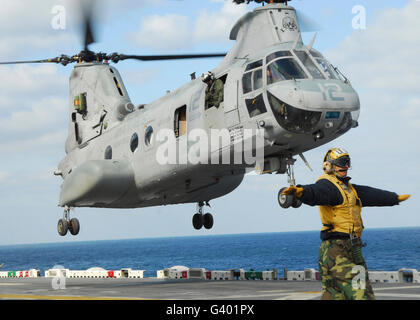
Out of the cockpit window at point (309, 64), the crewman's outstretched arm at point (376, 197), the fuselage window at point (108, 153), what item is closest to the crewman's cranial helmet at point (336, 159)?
the crewman's outstretched arm at point (376, 197)

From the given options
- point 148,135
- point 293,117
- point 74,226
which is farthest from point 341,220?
point 74,226

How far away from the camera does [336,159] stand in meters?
8.12

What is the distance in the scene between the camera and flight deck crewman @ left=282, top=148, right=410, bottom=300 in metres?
7.61

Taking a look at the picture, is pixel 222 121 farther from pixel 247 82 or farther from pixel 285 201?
pixel 285 201

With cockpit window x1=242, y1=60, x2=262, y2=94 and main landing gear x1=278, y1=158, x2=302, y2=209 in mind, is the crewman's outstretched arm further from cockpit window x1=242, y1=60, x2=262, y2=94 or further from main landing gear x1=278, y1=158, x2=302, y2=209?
cockpit window x1=242, y1=60, x2=262, y2=94

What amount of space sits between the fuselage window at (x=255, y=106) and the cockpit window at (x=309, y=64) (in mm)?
1521

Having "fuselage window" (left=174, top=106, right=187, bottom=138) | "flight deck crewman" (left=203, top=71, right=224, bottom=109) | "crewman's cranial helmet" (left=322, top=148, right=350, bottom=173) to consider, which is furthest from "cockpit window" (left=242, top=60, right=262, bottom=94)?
"crewman's cranial helmet" (left=322, top=148, right=350, bottom=173)

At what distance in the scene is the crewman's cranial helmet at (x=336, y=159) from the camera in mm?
8125

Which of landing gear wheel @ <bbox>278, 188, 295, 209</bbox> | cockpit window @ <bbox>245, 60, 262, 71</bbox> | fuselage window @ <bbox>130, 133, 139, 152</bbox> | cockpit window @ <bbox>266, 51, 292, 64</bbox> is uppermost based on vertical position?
cockpit window @ <bbox>266, 51, 292, 64</bbox>

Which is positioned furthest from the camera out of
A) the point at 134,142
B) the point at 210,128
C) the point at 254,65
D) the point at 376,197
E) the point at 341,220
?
the point at 134,142

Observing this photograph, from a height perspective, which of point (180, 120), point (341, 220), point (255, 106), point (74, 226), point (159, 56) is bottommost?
point (341, 220)

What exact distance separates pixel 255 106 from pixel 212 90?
2217 mm

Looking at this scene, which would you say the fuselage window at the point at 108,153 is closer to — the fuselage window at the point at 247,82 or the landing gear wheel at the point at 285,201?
the fuselage window at the point at 247,82

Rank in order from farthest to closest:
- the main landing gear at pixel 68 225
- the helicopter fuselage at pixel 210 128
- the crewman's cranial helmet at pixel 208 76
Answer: the main landing gear at pixel 68 225 → the crewman's cranial helmet at pixel 208 76 → the helicopter fuselage at pixel 210 128
